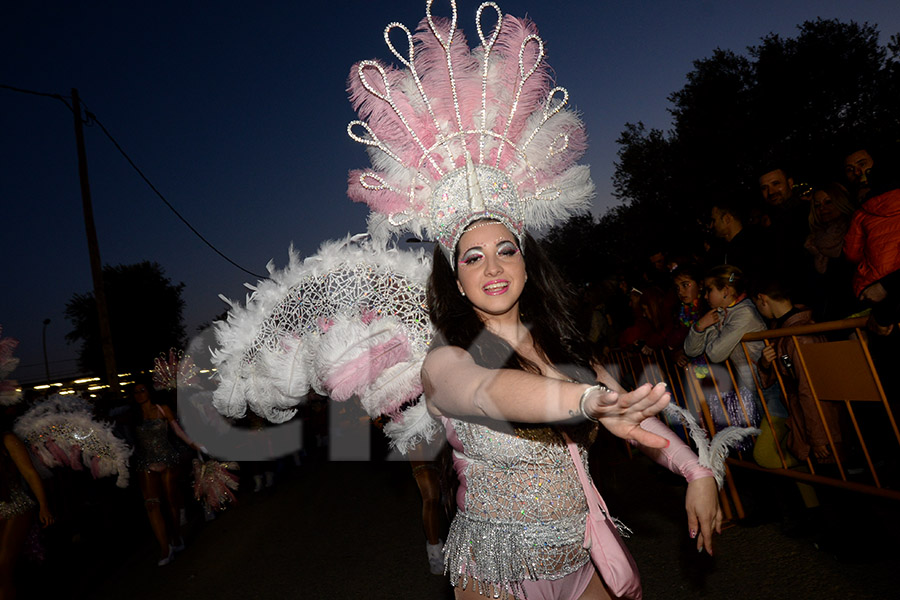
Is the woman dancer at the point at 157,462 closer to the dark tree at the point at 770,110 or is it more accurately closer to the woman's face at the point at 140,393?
the woman's face at the point at 140,393

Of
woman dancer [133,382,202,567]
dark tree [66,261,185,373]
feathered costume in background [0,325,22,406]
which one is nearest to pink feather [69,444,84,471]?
woman dancer [133,382,202,567]

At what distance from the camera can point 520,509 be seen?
1.87 metres

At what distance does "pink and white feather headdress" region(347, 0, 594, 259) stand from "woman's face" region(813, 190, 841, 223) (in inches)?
123

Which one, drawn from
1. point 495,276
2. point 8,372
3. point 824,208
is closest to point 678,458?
point 495,276

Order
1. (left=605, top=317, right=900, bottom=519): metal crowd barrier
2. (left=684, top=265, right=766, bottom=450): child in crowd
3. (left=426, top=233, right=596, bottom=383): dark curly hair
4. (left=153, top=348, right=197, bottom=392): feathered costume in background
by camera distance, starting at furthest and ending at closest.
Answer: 1. (left=153, top=348, right=197, bottom=392): feathered costume in background
2. (left=684, top=265, right=766, bottom=450): child in crowd
3. (left=605, top=317, right=900, bottom=519): metal crowd barrier
4. (left=426, top=233, right=596, bottom=383): dark curly hair

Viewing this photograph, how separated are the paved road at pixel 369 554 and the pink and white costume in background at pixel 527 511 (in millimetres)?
2116

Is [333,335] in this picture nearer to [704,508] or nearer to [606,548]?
[606,548]

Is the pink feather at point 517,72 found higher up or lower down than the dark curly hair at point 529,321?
higher up

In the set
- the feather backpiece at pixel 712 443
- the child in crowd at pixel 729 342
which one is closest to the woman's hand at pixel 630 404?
the feather backpiece at pixel 712 443

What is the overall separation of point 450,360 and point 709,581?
293cm

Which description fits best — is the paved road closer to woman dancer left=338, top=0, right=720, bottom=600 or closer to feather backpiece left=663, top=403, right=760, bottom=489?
feather backpiece left=663, top=403, right=760, bottom=489

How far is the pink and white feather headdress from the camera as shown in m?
2.17

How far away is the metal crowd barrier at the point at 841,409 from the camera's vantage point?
124 inches

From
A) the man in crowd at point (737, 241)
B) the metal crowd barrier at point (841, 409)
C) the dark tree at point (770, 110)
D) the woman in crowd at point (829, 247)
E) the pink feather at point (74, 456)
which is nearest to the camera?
the metal crowd barrier at point (841, 409)
